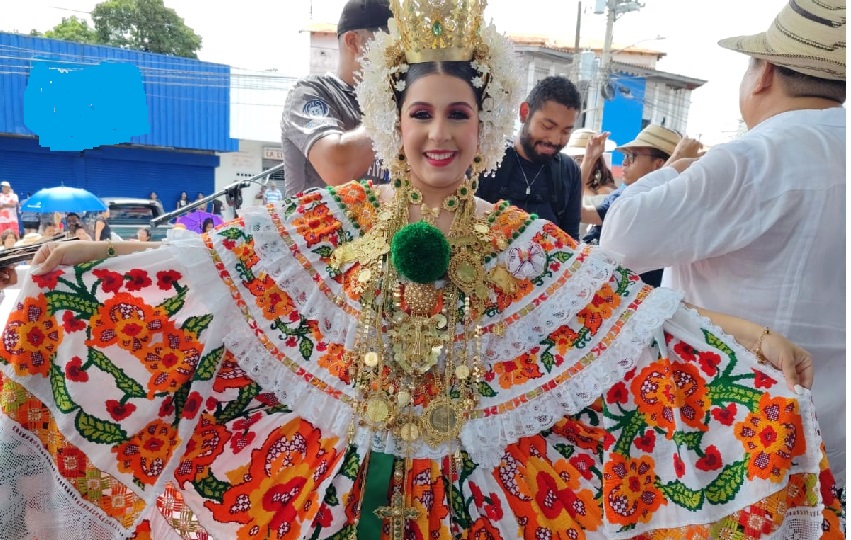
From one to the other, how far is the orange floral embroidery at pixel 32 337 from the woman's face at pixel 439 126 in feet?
3.24

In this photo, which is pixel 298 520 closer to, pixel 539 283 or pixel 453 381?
pixel 453 381

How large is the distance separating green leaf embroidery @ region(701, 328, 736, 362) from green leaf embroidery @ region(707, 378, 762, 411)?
2.4 inches

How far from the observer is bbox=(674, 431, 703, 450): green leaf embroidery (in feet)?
5.00

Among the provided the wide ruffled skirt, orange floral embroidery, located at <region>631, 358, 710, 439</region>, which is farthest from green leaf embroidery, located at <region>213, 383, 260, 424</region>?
orange floral embroidery, located at <region>631, 358, 710, 439</region>

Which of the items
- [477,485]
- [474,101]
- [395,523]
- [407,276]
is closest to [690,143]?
[474,101]

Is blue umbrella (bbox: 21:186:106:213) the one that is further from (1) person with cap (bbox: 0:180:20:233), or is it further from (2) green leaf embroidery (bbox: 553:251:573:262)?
(2) green leaf embroidery (bbox: 553:251:573:262)

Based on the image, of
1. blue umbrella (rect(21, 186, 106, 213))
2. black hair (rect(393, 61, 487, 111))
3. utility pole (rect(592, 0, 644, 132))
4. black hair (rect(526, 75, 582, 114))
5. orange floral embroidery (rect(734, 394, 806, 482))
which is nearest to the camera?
orange floral embroidery (rect(734, 394, 806, 482))

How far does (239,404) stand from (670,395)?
105 cm

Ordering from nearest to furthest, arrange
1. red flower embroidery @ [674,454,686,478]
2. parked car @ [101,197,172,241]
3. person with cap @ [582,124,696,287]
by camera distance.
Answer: red flower embroidery @ [674,454,686,478], person with cap @ [582,124,696,287], parked car @ [101,197,172,241]

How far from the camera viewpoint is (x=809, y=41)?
165cm

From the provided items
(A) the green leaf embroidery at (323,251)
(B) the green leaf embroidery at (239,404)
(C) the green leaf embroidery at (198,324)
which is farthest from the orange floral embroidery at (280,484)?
(A) the green leaf embroidery at (323,251)

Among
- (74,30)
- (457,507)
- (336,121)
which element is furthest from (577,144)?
(74,30)

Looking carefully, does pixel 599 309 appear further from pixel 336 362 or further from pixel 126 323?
pixel 126 323

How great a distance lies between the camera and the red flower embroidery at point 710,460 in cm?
150
